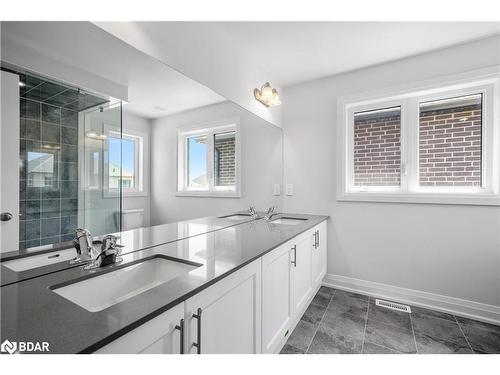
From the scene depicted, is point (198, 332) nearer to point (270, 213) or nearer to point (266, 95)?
point (270, 213)

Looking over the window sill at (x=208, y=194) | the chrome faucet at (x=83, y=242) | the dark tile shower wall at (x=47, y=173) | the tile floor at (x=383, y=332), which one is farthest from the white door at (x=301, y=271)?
the dark tile shower wall at (x=47, y=173)

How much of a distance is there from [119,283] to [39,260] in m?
0.31

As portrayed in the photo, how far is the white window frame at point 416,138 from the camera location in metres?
1.93

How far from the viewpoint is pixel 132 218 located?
1199 millimetres

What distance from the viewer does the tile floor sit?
5.22ft

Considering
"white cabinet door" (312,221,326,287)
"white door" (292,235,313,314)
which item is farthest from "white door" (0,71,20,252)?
"white cabinet door" (312,221,326,287)

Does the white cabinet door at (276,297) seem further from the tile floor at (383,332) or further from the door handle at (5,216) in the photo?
the door handle at (5,216)

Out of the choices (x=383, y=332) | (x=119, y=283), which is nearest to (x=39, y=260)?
(x=119, y=283)

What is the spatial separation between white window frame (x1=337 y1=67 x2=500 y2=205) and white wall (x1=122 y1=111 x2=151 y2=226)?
1.98 metres

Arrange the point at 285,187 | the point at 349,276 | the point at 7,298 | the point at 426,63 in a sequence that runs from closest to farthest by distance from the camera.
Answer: the point at 7,298, the point at 426,63, the point at 349,276, the point at 285,187

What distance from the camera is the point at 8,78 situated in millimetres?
739
